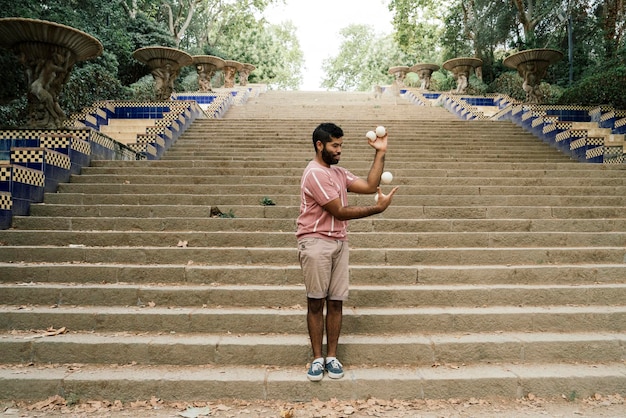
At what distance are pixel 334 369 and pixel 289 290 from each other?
1138 millimetres

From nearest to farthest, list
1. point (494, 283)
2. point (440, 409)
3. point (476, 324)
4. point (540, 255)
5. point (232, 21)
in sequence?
point (440, 409)
point (476, 324)
point (494, 283)
point (540, 255)
point (232, 21)

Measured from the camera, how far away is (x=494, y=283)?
441cm

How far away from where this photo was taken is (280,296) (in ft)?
13.3

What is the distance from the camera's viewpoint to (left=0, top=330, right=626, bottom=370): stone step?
336 centimetres

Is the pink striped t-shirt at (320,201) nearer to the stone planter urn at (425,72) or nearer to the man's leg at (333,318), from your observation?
the man's leg at (333,318)

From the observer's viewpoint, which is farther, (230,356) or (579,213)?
(579,213)

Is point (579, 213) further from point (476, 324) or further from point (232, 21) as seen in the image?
point (232, 21)

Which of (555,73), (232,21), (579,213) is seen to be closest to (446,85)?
(555,73)

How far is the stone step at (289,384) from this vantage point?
3.04 m

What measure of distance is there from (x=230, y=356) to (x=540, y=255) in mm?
3610

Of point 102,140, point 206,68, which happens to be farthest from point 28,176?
point 206,68

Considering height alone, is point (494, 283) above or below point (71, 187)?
below

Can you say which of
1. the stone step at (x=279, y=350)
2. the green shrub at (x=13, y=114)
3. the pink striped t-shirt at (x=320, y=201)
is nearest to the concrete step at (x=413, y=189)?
the stone step at (x=279, y=350)

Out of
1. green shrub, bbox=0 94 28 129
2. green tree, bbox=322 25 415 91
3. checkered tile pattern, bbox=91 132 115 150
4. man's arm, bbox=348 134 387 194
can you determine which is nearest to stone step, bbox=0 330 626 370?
man's arm, bbox=348 134 387 194
